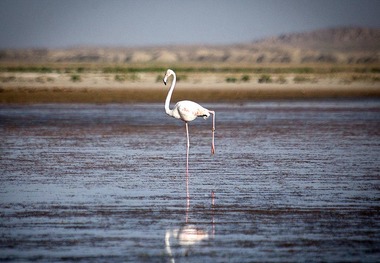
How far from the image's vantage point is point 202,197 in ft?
39.0

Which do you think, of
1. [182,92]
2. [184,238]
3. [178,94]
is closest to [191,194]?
[184,238]

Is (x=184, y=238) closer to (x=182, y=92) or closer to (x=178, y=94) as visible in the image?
(x=178, y=94)

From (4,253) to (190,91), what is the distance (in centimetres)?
3498

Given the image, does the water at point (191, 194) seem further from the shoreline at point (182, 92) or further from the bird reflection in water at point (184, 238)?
the shoreline at point (182, 92)

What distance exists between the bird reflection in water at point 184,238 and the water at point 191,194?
0.01 meters

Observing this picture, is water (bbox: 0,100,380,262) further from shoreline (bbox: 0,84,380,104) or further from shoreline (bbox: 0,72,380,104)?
shoreline (bbox: 0,72,380,104)

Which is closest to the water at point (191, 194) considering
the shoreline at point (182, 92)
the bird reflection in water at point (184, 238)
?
the bird reflection in water at point (184, 238)

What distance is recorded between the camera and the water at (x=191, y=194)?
29.0 ft

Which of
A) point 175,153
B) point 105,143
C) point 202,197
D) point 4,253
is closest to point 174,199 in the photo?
point 202,197

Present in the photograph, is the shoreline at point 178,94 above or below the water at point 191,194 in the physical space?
above

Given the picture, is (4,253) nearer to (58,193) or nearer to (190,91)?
(58,193)

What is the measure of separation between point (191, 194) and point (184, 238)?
9.57ft

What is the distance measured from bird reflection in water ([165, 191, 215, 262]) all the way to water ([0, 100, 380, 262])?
0.04 feet

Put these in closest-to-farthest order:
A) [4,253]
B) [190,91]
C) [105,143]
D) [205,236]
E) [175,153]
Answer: [4,253], [205,236], [175,153], [105,143], [190,91]
